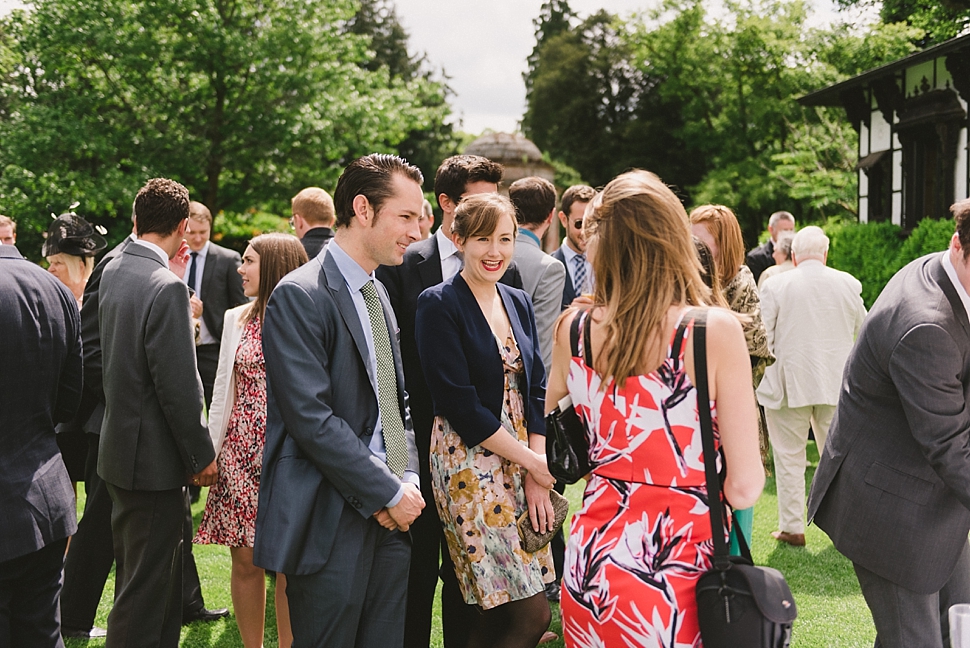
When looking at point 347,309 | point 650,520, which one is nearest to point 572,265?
point 347,309

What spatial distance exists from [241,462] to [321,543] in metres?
1.83

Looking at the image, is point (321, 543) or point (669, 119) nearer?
point (321, 543)

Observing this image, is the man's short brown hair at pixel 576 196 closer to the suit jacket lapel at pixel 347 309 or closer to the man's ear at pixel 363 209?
the man's ear at pixel 363 209

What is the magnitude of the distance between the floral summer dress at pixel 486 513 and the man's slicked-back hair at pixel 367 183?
852mm

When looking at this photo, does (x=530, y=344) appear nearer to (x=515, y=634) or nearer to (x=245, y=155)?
(x=515, y=634)

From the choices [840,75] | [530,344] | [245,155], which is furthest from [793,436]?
[840,75]

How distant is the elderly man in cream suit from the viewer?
661 centimetres

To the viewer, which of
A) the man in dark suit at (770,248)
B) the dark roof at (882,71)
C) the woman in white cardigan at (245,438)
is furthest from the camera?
the dark roof at (882,71)

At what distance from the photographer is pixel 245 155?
2142 centimetres

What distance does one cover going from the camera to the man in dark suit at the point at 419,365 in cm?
385

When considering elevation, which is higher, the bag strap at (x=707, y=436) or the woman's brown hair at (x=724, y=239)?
the woman's brown hair at (x=724, y=239)

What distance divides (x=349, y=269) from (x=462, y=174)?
135cm

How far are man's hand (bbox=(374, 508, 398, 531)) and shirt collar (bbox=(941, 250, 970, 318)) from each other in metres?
2.03

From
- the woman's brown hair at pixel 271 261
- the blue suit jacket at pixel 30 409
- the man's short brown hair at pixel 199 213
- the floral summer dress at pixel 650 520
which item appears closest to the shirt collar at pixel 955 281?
the floral summer dress at pixel 650 520
